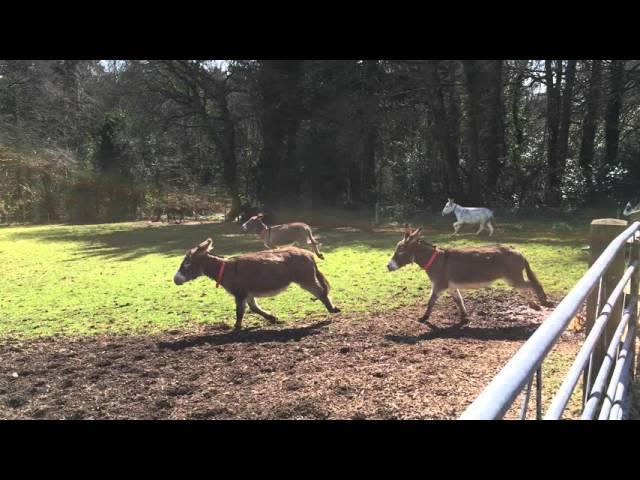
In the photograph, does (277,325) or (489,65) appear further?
(489,65)

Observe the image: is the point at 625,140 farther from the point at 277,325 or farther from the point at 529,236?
the point at 277,325

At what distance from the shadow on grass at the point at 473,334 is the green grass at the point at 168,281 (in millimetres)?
Result: 1420

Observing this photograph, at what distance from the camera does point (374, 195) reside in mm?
25922

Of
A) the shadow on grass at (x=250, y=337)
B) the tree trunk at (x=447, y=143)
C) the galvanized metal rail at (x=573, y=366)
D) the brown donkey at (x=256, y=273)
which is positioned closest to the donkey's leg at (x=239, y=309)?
the brown donkey at (x=256, y=273)

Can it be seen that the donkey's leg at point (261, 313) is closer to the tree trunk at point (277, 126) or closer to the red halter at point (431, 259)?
the red halter at point (431, 259)

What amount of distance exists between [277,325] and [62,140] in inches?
1343

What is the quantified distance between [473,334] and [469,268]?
821 mm

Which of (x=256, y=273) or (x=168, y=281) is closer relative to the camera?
(x=256, y=273)

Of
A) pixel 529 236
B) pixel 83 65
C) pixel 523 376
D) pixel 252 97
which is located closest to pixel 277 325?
pixel 523 376

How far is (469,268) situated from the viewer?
6789 millimetres

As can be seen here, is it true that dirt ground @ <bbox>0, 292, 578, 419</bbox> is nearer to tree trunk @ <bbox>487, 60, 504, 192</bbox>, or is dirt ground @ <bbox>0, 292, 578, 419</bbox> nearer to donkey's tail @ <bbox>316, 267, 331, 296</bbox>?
donkey's tail @ <bbox>316, 267, 331, 296</bbox>

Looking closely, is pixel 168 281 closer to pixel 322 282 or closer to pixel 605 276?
pixel 322 282

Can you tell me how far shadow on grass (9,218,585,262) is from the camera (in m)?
14.9

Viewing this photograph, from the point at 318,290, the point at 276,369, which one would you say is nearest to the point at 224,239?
the point at 318,290
